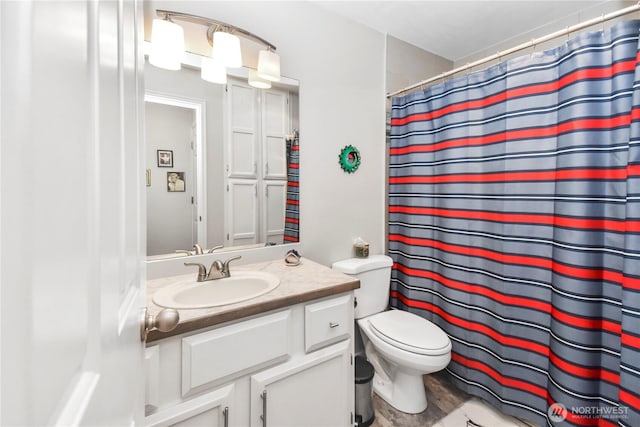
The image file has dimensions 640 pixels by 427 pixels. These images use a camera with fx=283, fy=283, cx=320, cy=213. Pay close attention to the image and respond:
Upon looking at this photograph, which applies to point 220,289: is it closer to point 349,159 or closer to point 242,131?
point 242,131

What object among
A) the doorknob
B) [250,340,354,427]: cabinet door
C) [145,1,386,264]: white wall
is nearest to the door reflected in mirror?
[145,1,386,264]: white wall

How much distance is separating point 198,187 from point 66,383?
4.10 feet

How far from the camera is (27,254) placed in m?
0.19

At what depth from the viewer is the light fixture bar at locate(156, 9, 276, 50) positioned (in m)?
1.27

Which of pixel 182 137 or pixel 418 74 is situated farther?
pixel 418 74

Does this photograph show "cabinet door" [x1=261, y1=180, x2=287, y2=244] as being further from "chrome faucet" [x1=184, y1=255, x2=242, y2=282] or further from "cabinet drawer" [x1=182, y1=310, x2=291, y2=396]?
"cabinet drawer" [x1=182, y1=310, x2=291, y2=396]

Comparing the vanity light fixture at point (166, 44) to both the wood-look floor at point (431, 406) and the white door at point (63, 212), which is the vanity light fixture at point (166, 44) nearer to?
the white door at point (63, 212)

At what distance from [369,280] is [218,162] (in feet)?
3.76

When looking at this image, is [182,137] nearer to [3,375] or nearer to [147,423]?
[147,423]

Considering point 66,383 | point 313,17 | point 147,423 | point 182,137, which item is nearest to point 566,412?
point 147,423

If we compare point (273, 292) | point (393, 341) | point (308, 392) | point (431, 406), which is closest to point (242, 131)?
point (273, 292)

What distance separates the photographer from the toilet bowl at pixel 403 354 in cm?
145

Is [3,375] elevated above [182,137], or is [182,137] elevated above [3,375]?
[182,137]

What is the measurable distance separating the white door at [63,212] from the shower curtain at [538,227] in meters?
1.57
